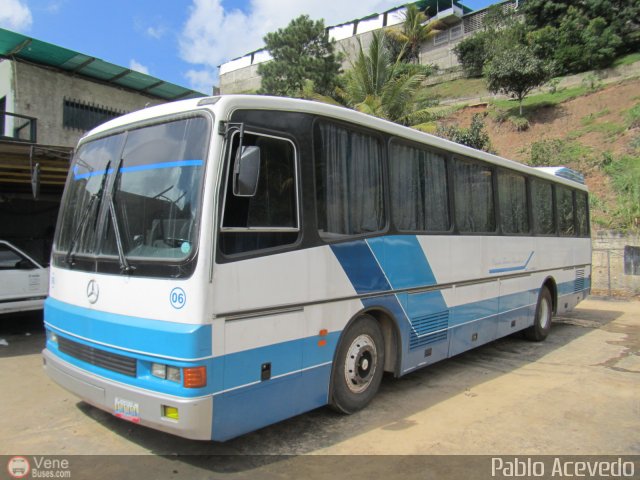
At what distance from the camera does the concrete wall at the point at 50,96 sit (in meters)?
14.3

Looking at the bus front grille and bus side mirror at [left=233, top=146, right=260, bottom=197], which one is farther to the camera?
the bus front grille

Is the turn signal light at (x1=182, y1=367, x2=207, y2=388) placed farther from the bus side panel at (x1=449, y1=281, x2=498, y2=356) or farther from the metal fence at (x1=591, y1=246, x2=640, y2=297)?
the metal fence at (x1=591, y1=246, x2=640, y2=297)

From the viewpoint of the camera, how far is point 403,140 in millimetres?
5672

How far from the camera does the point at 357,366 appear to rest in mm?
4941

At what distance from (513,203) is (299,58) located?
29082mm

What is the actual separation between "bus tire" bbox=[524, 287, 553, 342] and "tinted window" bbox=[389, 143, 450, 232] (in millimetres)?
3823

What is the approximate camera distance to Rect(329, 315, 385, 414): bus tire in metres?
4.73

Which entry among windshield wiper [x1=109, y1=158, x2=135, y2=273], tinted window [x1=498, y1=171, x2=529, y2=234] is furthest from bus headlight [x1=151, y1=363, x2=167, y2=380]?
tinted window [x1=498, y1=171, x2=529, y2=234]

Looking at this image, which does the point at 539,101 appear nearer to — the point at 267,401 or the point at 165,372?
the point at 267,401

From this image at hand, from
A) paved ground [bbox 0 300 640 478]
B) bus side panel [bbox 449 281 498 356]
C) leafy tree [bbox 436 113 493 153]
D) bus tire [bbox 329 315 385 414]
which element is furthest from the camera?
leafy tree [bbox 436 113 493 153]

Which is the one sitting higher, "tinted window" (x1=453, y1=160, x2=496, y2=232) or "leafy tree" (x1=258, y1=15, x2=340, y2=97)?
"leafy tree" (x1=258, y1=15, x2=340, y2=97)

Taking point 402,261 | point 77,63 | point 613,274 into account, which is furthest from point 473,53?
point 402,261

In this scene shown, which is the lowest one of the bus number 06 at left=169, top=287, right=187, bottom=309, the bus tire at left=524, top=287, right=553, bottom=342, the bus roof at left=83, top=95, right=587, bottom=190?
the bus tire at left=524, top=287, right=553, bottom=342

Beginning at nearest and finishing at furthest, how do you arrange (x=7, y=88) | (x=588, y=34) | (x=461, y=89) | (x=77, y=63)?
(x=7, y=88) → (x=77, y=63) → (x=588, y=34) → (x=461, y=89)
